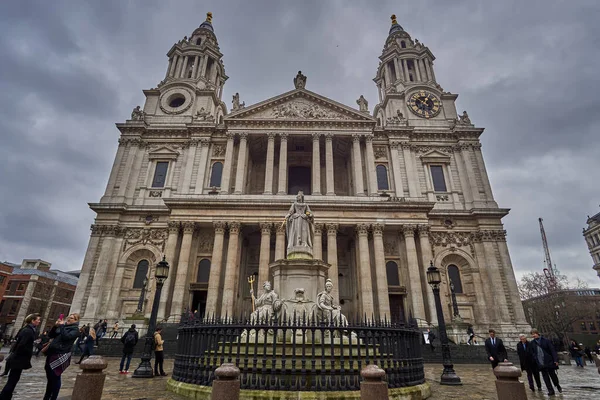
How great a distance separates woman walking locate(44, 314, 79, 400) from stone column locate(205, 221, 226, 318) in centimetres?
1642

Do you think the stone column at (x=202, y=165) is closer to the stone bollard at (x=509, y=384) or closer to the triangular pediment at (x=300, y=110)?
the triangular pediment at (x=300, y=110)

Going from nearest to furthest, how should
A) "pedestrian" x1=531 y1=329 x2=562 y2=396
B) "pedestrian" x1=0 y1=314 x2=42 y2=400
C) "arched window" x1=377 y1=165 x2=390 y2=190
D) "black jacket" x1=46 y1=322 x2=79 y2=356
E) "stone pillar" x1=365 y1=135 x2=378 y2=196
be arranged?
"pedestrian" x1=0 y1=314 x2=42 y2=400 → "black jacket" x1=46 y1=322 x2=79 y2=356 → "pedestrian" x1=531 y1=329 x2=562 y2=396 → "stone pillar" x1=365 y1=135 x2=378 y2=196 → "arched window" x1=377 y1=165 x2=390 y2=190

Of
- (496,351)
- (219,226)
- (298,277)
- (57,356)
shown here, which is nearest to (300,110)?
(219,226)

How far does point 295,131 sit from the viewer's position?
30297mm

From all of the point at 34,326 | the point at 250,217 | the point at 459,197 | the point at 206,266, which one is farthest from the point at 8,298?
the point at 459,197

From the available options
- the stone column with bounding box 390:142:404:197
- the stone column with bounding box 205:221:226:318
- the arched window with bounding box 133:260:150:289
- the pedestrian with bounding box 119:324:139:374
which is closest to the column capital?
the stone column with bounding box 205:221:226:318

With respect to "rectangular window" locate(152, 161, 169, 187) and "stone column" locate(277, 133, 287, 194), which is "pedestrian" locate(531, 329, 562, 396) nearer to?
"stone column" locate(277, 133, 287, 194)

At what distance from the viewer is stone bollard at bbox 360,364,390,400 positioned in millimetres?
4457

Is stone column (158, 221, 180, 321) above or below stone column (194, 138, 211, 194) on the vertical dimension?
below

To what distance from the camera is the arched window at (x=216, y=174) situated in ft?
A: 98.6

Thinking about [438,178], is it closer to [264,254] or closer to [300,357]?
[264,254]

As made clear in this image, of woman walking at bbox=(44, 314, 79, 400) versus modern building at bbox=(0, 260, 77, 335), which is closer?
woman walking at bbox=(44, 314, 79, 400)

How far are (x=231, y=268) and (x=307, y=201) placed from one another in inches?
289

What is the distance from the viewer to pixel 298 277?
10.5 m
